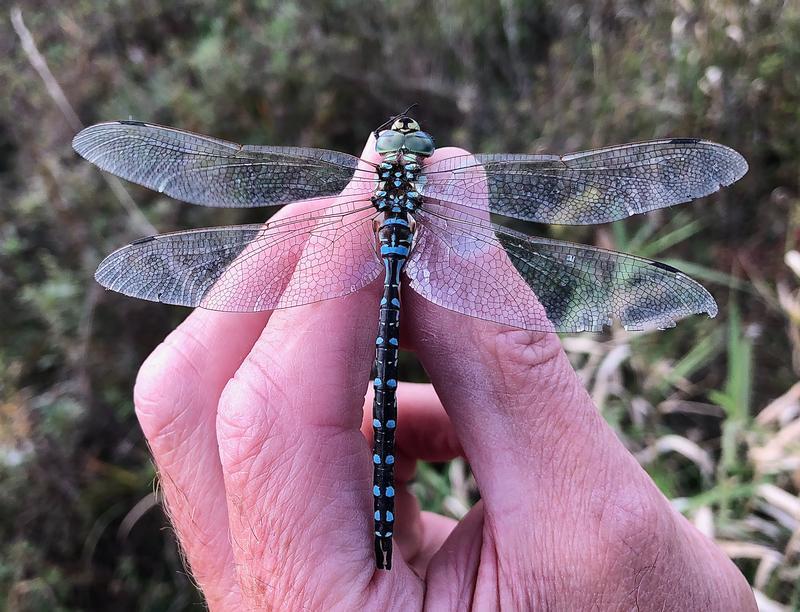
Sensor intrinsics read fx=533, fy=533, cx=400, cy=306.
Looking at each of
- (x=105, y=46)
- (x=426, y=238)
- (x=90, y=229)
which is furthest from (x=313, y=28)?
(x=426, y=238)

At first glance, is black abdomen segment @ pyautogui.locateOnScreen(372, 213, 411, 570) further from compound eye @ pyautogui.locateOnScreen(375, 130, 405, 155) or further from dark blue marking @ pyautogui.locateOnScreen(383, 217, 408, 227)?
compound eye @ pyautogui.locateOnScreen(375, 130, 405, 155)

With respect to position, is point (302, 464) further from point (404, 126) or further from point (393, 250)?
point (404, 126)

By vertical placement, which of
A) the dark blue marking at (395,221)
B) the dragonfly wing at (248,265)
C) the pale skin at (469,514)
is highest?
the dark blue marking at (395,221)

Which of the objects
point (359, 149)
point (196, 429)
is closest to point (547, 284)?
point (196, 429)

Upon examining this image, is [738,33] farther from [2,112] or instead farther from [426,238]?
[2,112]

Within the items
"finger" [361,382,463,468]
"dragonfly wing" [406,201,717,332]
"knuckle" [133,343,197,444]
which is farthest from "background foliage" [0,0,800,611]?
"knuckle" [133,343,197,444]

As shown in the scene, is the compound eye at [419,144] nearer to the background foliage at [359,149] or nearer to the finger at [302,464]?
the finger at [302,464]

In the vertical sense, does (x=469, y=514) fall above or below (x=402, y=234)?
below

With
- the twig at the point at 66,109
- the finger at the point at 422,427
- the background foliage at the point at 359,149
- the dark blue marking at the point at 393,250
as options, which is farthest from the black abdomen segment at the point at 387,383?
the twig at the point at 66,109

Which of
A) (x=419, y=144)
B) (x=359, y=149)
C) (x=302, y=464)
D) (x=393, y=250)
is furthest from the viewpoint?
(x=359, y=149)
